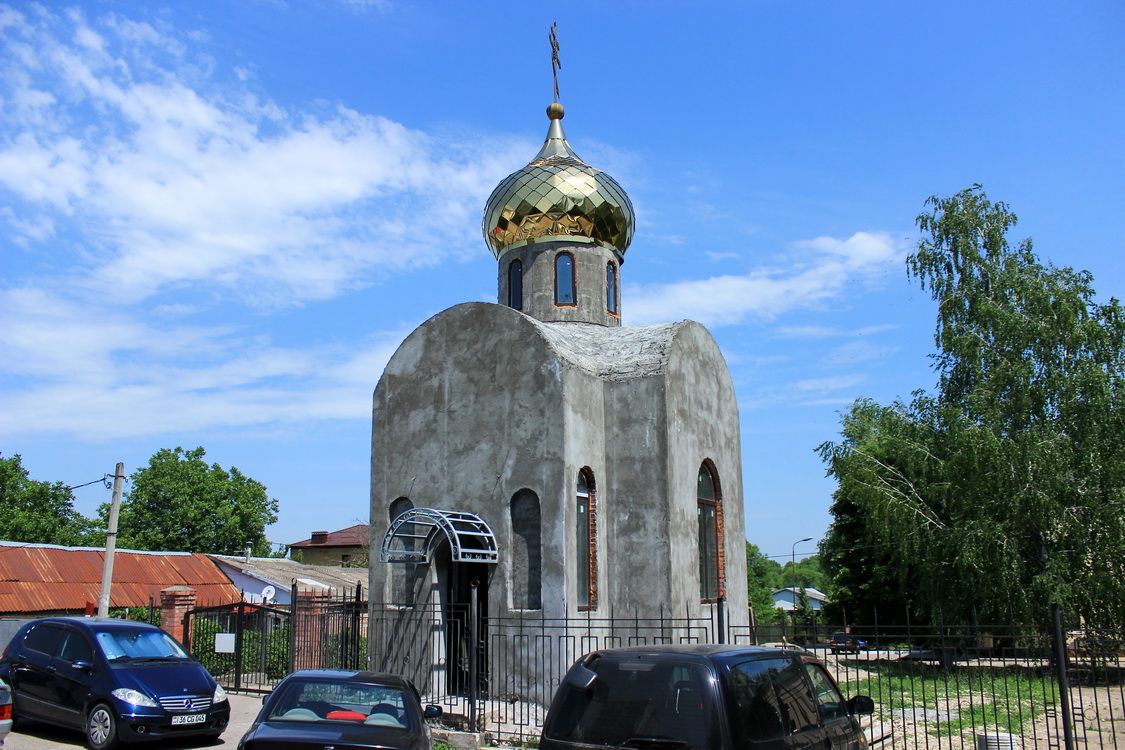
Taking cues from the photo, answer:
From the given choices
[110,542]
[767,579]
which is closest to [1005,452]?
[110,542]

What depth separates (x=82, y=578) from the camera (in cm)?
2659

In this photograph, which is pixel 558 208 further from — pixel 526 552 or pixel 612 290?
pixel 526 552

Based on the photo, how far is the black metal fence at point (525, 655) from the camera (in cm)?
1198

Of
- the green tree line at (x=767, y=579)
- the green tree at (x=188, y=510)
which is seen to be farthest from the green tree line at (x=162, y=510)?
the green tree line at (x=767, y=579)

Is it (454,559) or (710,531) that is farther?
(710,531)

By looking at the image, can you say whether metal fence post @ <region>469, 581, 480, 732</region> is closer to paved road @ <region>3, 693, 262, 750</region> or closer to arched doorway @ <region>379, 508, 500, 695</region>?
arched doorway @ <region>379, 508, 500, 695</region>

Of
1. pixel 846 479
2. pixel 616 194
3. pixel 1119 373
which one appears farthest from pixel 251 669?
pixel 1119 373

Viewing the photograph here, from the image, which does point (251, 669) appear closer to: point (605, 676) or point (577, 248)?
point (577, 248)

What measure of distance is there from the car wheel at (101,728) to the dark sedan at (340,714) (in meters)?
3.38

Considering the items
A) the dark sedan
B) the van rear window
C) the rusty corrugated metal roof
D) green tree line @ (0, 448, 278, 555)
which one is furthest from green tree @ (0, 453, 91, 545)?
the van rear window

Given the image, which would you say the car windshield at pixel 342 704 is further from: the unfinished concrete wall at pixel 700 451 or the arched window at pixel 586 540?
the unfinished concrete wall at pixel 700 451

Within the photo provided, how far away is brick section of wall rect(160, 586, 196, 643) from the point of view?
18.0 metres

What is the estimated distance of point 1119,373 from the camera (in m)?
22.4

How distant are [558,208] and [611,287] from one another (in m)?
2.05
